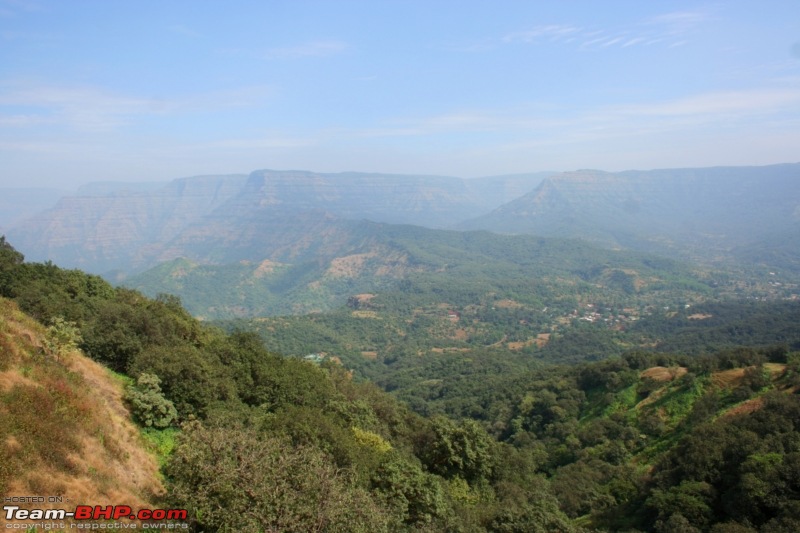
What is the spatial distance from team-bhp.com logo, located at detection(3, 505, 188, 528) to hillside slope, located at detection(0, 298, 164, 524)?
26cm

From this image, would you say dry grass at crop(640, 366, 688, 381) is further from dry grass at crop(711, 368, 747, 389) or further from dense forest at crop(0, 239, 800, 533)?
dry grass at crop(711, 368, 747, 389)

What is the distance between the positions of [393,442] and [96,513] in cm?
2134

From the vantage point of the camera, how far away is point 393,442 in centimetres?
3064

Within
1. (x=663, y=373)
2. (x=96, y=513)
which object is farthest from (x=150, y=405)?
(x=663, y=373)

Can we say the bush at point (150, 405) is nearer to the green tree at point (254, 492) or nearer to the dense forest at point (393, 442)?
the dense forest at point (393, 442)

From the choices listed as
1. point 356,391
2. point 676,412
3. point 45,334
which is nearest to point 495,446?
point 356,391

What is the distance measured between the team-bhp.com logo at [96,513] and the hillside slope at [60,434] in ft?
0.85

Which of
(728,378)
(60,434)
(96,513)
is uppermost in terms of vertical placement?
(60,434)

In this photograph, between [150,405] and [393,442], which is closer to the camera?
[150,405]

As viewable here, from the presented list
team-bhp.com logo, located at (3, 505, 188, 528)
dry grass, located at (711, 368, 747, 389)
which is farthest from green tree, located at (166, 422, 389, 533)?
dry grass, located at (711, 368, 747, 389)

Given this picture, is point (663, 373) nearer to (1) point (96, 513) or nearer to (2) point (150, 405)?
(2) point (150, 405)

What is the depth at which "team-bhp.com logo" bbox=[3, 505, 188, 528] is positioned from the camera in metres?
9.89

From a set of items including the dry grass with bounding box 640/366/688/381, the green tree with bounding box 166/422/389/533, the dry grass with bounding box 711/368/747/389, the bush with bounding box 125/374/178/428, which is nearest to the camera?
the green tree with bounding box 166/422/389/533

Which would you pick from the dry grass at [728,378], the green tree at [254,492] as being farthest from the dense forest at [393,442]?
the dry grass at [728,378]
